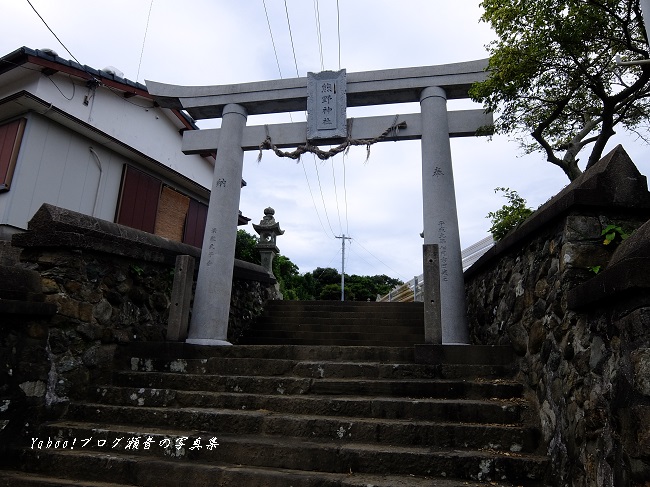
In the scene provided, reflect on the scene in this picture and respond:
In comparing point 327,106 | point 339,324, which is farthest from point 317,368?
point 327,106

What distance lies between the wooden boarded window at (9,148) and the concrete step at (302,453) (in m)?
5.81

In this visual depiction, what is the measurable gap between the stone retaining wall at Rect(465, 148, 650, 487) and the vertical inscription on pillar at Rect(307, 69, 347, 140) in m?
3.55

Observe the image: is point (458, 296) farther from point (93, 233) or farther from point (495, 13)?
point (93, 233)

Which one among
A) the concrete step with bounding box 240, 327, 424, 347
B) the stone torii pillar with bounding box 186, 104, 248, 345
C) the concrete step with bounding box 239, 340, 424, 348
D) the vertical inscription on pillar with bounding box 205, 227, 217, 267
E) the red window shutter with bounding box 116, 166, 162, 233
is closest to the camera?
the stone torii pillar with bounding box 186, 104, 248, 345

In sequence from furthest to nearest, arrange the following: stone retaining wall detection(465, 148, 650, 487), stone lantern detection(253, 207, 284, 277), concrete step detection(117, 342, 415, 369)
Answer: stone lantern detection(253, 207, 284, 277) < concrete step detection(117, 342, 415, 369) < stone retaining wall detection(465, 148, 650, 487)

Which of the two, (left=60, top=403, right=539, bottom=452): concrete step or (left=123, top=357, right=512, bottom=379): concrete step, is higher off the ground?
(left=123, top=357, right=512, bottom=379): concrete step

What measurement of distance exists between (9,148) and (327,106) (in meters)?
6.18

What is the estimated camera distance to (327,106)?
6.95 m

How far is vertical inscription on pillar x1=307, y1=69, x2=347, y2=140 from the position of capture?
6.87 m

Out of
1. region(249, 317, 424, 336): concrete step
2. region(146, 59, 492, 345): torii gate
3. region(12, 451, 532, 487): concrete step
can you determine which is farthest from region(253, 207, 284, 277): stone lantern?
region(12, 451, 532, 487): concrete step

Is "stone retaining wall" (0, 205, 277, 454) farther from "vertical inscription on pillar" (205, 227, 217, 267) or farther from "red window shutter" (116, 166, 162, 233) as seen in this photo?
"red window shutter" (116, 166, 162, 233)

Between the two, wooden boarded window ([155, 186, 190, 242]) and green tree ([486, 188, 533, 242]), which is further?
wooden boarded window ([155, 186, 190, 242])

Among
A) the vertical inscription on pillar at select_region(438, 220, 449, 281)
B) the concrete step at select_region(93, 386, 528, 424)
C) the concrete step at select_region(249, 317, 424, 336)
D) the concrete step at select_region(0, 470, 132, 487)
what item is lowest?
the concrete step at select_region(0, 470, 132, 487)

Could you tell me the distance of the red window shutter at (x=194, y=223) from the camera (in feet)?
38.4
